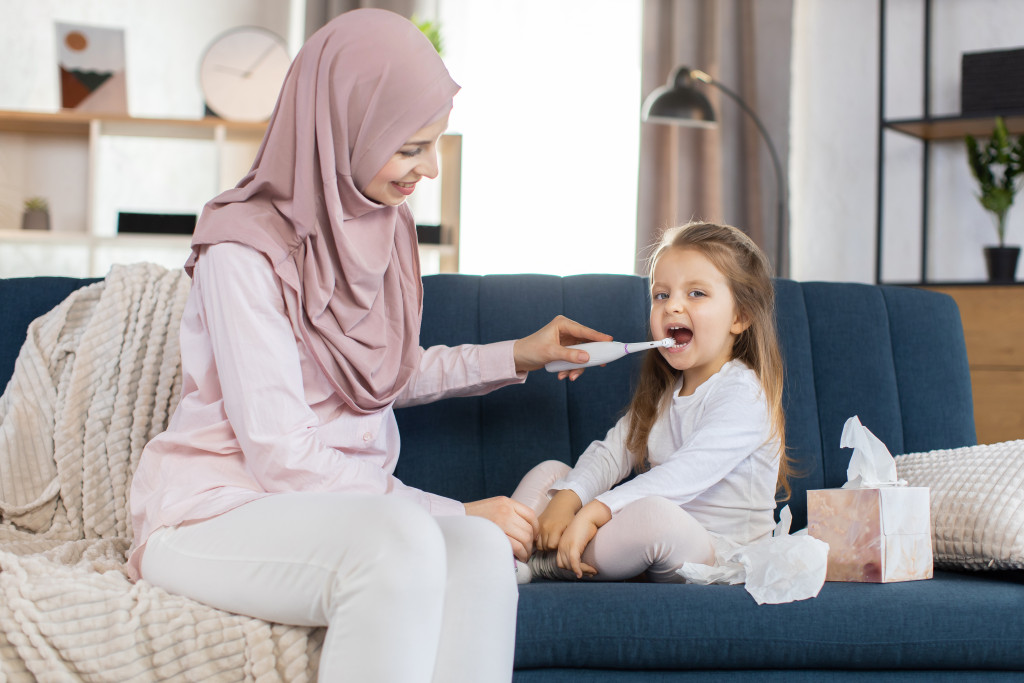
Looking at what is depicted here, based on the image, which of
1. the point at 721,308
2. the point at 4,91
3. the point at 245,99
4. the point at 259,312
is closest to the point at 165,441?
the point at 259,312

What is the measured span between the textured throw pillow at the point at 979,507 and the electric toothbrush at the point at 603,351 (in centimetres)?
49

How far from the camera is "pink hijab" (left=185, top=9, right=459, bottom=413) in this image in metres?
1.19

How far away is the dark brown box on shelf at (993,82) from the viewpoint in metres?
2.83

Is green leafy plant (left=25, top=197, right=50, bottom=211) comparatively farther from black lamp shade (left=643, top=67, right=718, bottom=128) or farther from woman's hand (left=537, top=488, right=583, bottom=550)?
woman's hand (left=537, top=488, right=583, bottom=550)

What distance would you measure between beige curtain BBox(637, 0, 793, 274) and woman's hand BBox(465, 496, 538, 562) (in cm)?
237

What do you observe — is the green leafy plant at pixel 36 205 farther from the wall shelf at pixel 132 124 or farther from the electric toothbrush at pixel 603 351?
→ the electric toothbrush at pixel 603 351

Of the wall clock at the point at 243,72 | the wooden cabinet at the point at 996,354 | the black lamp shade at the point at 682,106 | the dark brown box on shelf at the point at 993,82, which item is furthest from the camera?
the wall clock at the point at 243,72

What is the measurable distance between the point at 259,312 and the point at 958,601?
39.4 inches

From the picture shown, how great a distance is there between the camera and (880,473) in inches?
52.3

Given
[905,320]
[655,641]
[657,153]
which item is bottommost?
[655,641]

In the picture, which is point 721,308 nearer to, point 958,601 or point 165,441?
point 958,601

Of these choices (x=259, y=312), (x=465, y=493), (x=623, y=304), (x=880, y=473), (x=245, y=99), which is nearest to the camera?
(x=259, y=312)

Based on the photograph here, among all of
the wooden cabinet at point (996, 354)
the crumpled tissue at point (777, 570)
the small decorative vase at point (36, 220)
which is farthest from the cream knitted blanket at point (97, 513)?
the wooden cabinet at point (996, 354)

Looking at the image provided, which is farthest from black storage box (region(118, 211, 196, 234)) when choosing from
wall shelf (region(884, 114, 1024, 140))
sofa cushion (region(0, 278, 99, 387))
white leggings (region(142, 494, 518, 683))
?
wall shelf (region(884, 114, 1024, 140))
